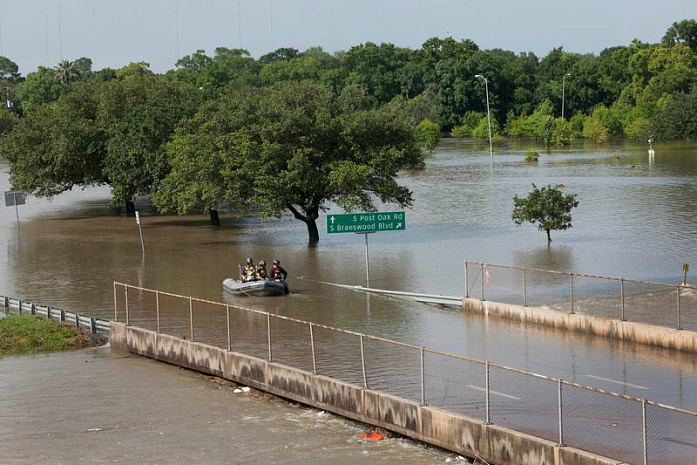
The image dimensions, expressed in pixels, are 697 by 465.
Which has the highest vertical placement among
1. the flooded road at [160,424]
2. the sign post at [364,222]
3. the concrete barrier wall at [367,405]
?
the sign post at [364,222]

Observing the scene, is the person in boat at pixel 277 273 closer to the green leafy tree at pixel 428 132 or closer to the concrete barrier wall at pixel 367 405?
the concrete barrier wall at pixel 367 405

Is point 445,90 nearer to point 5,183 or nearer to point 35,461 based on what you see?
point 5,183

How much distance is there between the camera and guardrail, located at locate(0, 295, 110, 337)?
3225cm

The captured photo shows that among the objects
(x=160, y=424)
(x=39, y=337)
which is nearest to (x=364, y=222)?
(x=39, y=337)

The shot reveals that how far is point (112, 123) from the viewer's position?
70188mm

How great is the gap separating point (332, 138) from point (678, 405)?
1223 inches

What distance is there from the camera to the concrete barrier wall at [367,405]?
1858cm

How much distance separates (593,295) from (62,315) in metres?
16.6

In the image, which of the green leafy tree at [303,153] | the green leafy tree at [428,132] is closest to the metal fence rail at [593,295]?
the green leafy tree at [303,153]

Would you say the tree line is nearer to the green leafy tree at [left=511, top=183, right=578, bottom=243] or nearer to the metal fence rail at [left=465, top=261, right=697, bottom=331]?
the green leafy tree at [left=511, top=183, right=578, bottom=243]

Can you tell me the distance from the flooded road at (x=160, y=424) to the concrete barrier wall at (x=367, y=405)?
0.28 meters

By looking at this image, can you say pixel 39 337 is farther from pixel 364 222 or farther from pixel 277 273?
pixel 364 222

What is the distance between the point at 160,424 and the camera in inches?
916

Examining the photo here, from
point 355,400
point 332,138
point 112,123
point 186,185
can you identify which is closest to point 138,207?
point 112,123
